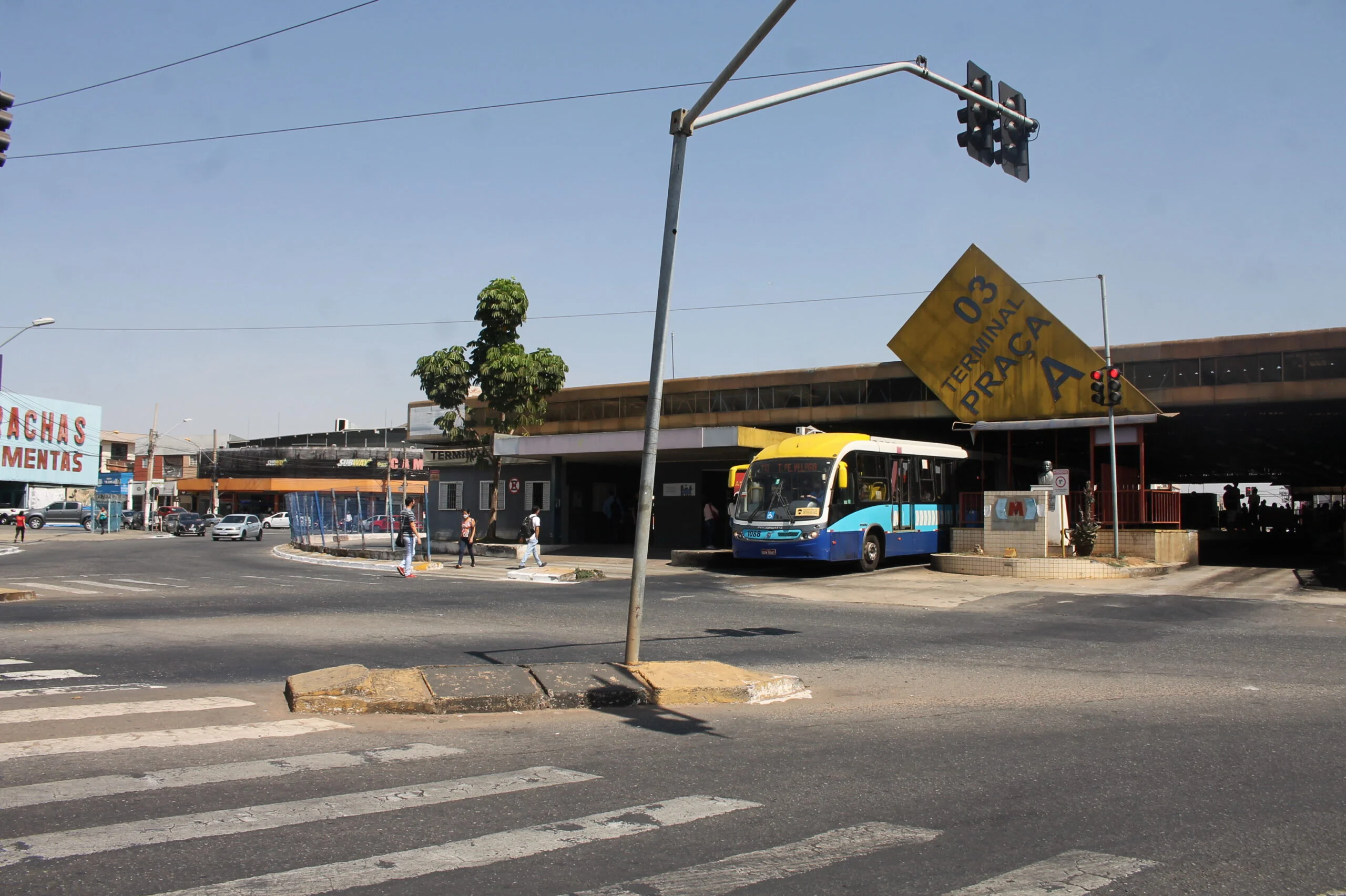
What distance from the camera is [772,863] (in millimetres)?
4676

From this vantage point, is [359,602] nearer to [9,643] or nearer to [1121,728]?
[9,643]

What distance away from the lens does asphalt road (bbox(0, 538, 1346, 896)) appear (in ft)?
15.0

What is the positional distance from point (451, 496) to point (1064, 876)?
40.5m

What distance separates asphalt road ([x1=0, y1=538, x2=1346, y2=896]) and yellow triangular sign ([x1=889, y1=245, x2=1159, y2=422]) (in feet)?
55.8

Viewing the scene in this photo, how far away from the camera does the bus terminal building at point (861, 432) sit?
28797 millimetres

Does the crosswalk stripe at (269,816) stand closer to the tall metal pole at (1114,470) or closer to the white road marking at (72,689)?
the white road marking at (72,689)

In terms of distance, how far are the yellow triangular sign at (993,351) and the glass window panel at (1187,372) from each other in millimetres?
3044

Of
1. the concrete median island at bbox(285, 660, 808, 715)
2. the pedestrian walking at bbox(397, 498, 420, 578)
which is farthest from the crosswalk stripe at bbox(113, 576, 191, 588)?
the concrete median island at bbox(285, 660, 808, 715)

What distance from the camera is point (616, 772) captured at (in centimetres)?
645

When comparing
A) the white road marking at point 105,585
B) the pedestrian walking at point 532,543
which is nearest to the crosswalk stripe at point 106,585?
the white road marking at point 105,585

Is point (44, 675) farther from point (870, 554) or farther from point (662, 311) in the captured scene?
point (870, 554)

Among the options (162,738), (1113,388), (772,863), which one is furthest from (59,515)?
(772,863)

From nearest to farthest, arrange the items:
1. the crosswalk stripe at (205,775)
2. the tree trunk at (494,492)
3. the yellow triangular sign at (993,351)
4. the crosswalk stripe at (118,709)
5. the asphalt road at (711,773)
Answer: the asphalt road at (711,773) → the crosswalk stripe at (205,775) → the crosswalk stripe at (118,709) → the yellow triangular sign at (993,351) → the tree trunk at (494,492)

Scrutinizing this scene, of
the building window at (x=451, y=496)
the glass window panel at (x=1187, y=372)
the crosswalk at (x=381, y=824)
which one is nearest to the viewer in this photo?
the crosswalk at (x=381, y=824)
